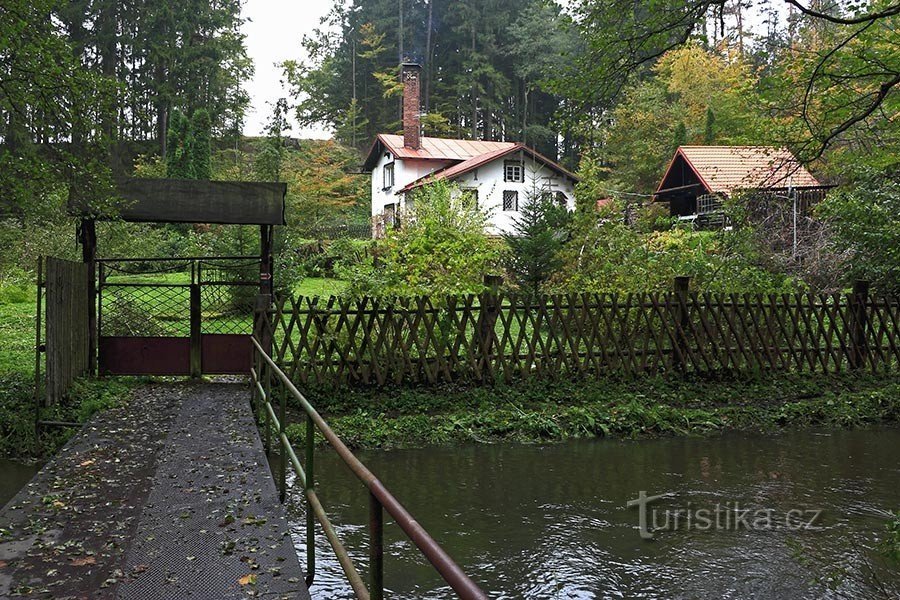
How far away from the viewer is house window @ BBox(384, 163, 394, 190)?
1612 inches

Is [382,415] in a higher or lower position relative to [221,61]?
lower

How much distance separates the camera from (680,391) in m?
11.4

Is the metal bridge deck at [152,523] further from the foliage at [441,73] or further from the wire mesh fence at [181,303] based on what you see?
the foliage at [441,73]

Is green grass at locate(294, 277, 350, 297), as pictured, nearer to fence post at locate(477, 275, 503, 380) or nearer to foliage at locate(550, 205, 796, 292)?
foliage at locate(550, 205, 796, 292)

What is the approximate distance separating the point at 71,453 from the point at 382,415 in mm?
4139

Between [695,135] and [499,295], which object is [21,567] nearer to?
[499,295]

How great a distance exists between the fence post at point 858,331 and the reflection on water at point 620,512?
3.00 metres

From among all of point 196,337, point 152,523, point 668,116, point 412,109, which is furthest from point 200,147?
point 152,523

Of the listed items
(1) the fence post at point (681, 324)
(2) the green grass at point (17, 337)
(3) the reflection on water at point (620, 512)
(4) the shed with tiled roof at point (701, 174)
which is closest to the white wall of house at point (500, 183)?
(4) the shed with tiled roof at point (701, 174)

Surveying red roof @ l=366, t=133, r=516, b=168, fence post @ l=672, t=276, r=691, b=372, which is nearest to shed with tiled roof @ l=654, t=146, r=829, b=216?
red roof @ l=366, t=133, r=516, b=168

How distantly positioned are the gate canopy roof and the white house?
2476 cm

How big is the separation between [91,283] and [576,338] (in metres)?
6.91

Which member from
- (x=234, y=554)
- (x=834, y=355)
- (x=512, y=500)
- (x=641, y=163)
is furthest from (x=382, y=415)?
(x=641, y=163)

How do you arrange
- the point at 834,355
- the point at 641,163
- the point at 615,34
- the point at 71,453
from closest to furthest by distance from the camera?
1. the point at 71,453
2. the point at 615,34
3. the point at 834,355
4. the point at 641,163
